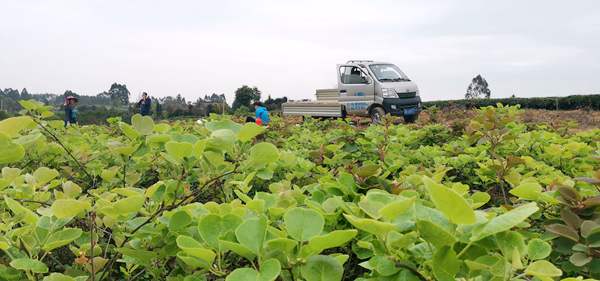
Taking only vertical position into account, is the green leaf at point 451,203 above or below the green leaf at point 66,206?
above

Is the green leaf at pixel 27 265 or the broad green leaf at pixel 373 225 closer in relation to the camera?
the broad green leaf at pixel 373 225

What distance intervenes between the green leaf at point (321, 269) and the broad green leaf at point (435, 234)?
0.13 m

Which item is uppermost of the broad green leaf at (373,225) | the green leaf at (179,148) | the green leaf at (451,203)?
the green leaf at (179,148)

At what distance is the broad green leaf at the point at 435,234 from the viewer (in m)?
0.63

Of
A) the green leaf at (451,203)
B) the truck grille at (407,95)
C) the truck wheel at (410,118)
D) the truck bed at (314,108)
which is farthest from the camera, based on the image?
the truck bed at (314,108)

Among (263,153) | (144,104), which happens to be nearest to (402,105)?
(144,104)

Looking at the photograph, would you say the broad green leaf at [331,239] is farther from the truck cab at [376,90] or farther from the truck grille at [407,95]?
the truck grille at [407,95]

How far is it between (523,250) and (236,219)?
1.31ft

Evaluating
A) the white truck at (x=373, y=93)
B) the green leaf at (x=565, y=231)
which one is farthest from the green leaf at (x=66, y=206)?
the white truck at (x=373, y=93)

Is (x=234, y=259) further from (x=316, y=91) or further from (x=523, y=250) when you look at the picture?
(x=316, y=91)

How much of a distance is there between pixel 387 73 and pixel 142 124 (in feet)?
47.3

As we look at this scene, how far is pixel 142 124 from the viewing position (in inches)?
47.0

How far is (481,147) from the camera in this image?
8.33ft

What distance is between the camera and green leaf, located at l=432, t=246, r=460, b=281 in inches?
25.2
